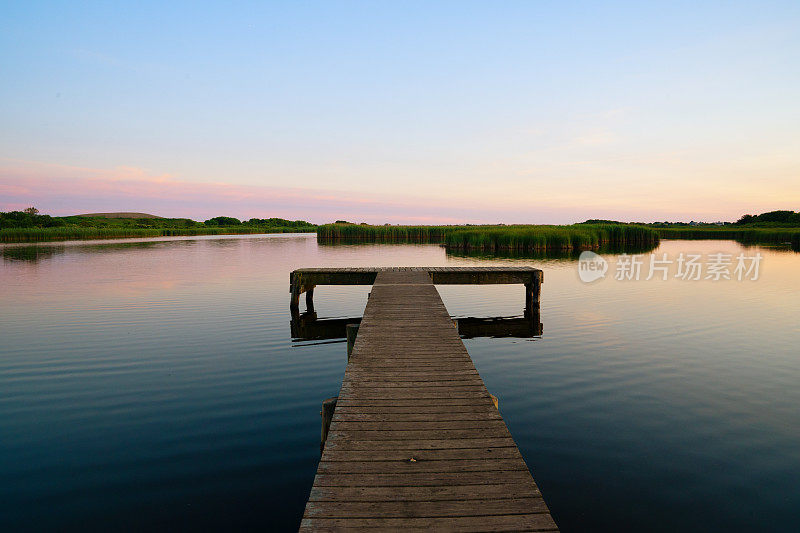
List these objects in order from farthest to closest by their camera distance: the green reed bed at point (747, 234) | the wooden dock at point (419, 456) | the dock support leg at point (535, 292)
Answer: the green reed bed at point (747, 234) → the dock support leg at point (535, 292) → the wooden dock at point (419, 456)

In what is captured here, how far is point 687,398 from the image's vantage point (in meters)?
8.56

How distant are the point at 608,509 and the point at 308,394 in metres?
5.51

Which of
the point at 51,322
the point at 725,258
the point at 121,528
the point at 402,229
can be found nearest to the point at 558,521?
the point at 121,528

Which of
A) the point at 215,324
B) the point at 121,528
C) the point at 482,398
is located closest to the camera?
the point at 121,528

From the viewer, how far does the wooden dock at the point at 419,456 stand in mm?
3395

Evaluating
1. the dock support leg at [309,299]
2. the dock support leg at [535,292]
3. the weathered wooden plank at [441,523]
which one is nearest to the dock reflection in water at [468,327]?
the dock support leg at [535,292]

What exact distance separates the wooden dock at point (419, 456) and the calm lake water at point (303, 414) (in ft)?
4.73

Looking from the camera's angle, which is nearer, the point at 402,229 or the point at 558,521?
the point at 558,521

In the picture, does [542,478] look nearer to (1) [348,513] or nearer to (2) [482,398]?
(2) [482,398]

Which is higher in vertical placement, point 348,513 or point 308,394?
point 348,513

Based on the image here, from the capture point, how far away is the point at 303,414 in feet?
25.7

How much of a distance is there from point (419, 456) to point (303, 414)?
409 centimetres

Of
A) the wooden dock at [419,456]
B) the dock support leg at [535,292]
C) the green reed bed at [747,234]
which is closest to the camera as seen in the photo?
the wooden dock at [419,456]

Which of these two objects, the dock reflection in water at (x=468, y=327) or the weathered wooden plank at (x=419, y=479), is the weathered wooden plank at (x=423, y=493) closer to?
the weathered wooden plank at (x=419, y=479)
